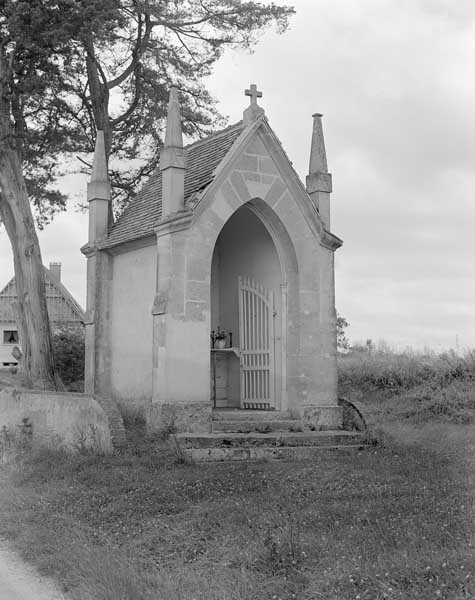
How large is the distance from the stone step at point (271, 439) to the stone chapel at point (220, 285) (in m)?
0.67

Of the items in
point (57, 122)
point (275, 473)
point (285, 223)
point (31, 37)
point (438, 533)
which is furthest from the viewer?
point (57, 122)

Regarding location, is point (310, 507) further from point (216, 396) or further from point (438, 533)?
point (216, 396)

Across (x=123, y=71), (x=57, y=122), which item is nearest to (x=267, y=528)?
(x=57, y=122)

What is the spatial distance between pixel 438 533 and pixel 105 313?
999 centimetres

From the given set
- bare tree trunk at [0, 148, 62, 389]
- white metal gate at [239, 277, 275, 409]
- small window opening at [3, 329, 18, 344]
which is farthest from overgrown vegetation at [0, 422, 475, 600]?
small window opening at [3, 329, 18, 344]

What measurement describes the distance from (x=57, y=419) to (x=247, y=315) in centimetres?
422

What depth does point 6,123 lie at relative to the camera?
17.7 meters

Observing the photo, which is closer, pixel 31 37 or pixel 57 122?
pixel 31 37

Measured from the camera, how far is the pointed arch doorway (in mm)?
14461

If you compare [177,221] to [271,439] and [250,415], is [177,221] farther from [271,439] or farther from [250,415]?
[271,439]

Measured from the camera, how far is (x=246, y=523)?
7414mm

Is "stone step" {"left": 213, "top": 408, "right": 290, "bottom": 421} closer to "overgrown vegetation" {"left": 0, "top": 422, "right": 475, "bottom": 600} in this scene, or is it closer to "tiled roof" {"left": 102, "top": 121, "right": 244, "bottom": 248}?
"overgrown vegetation" {"left": 0, "top": 422, "right": 475, "bottom": 600}

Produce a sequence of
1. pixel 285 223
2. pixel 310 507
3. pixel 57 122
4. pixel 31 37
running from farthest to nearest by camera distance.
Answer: pixel 57 122 → pixel 31 37 → pixel 285 223 → pixel 310 507

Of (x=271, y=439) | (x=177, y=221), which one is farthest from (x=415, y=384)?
(x=177, y=221)
